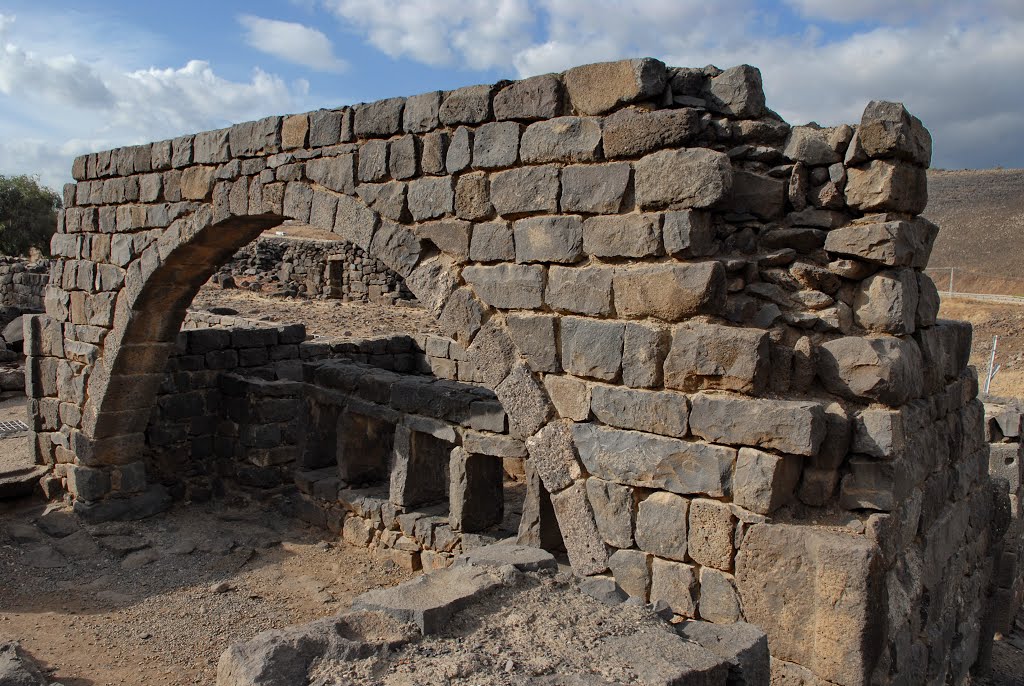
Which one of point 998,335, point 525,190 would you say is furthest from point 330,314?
point 998,335

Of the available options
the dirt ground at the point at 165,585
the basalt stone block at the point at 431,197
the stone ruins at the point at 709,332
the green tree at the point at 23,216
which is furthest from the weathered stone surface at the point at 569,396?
the green tree at the point at 23,216

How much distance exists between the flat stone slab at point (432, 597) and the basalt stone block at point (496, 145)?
7.98 ft

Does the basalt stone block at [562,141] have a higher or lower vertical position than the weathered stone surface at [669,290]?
higher

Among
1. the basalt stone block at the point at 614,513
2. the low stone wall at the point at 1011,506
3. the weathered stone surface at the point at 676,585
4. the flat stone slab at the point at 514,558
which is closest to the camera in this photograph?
Answer: the flat stone slab at the point at 514,558

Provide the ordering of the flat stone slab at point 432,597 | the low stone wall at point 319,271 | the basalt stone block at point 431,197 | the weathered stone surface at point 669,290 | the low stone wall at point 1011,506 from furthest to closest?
the low stone wall at point 319,271
the low stone wall at point 1011,506
the basalt stone block at point 431,197
the weathered stone surface at point 669,290
the flat stone slab at point 432,597

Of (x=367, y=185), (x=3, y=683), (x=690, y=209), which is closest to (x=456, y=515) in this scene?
(x=367, y=185)

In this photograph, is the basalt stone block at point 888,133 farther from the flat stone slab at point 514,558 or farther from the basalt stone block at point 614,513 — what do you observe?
the flat stone slab at point 514,558

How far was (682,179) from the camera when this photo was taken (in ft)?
12.8

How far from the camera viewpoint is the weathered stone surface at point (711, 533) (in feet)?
12.3

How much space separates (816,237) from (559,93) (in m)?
1.62

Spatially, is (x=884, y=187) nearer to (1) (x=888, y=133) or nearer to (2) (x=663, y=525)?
(1) (x=888, y=133)

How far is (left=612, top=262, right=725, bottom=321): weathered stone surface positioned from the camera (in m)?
3.79

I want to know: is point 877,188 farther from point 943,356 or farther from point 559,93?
Answer: point 559,93

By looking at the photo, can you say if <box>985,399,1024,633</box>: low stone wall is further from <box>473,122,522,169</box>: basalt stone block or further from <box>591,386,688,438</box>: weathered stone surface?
<box>473,122,522,169</box>: basalt stone block
